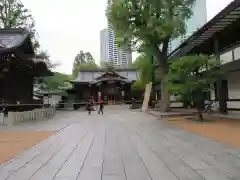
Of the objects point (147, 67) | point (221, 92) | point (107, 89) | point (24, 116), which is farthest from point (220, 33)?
point (107, 89)

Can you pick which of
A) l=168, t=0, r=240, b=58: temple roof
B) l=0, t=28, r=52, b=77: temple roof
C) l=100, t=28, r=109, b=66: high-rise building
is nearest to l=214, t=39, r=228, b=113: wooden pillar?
l=168, t=0, r=240, b=58: temple roof

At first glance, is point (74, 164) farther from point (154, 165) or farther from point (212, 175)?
point (212, 175)

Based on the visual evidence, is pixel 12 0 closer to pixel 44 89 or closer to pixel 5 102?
pixel 44 89

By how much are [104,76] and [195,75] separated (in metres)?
30.0

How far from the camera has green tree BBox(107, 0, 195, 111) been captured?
19.9 m

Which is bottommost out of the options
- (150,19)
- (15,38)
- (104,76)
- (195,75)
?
(195,75)

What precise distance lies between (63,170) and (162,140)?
4508mm

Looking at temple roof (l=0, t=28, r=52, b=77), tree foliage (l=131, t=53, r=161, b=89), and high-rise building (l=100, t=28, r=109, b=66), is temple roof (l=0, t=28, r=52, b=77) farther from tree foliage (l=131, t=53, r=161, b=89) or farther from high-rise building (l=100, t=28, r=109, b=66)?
high-rise building (l=100, t=28, r=109, b=66)

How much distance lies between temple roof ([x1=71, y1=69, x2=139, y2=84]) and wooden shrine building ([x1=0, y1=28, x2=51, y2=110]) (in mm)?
18267

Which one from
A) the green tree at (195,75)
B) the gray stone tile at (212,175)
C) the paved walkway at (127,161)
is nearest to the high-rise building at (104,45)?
the green tree at (195,75)

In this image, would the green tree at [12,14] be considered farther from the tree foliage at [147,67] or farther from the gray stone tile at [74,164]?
the gray stone tile at [74,164]

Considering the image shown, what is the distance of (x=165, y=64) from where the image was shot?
2253cm

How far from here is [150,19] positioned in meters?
19.8

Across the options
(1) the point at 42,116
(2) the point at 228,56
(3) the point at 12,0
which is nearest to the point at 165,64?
(2) the point at 228,56
